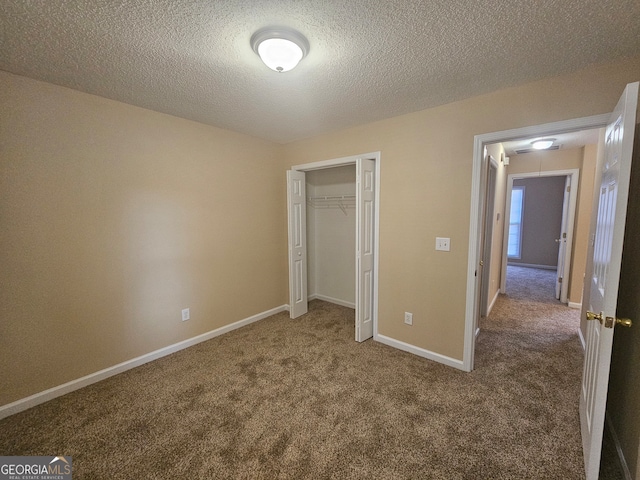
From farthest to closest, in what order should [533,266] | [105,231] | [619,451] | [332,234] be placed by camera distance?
[533,266] < [332,234] < [105,231] < [619,451]

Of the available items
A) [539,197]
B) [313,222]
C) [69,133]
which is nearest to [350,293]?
[313,222]

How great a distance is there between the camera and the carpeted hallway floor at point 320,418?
1.54 m

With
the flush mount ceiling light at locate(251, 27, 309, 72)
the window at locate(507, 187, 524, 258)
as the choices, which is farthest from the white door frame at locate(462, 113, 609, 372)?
the window at locate(507, 187, 524, 258)

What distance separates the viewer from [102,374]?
7.65ft

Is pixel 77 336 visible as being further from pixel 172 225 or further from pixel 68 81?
pixel 68 81

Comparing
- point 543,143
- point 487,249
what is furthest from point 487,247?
point 543,143

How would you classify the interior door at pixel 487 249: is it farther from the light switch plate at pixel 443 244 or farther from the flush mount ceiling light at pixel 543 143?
the light switch plate at pixel 443 244

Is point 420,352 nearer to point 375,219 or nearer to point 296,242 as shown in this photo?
point 375,219

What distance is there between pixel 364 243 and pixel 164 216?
2082 mm

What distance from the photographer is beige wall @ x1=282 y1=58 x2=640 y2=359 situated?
2014 mm

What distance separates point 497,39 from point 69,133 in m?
3.04

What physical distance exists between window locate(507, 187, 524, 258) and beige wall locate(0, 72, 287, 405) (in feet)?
24.2

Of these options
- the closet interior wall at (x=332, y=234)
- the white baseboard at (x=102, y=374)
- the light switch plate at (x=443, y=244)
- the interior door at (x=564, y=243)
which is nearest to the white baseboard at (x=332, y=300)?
the closet interior wall at (x=332, y=234)

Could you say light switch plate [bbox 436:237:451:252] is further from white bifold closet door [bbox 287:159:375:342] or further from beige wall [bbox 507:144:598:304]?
beige wall [bbox 507:144:598:304]
